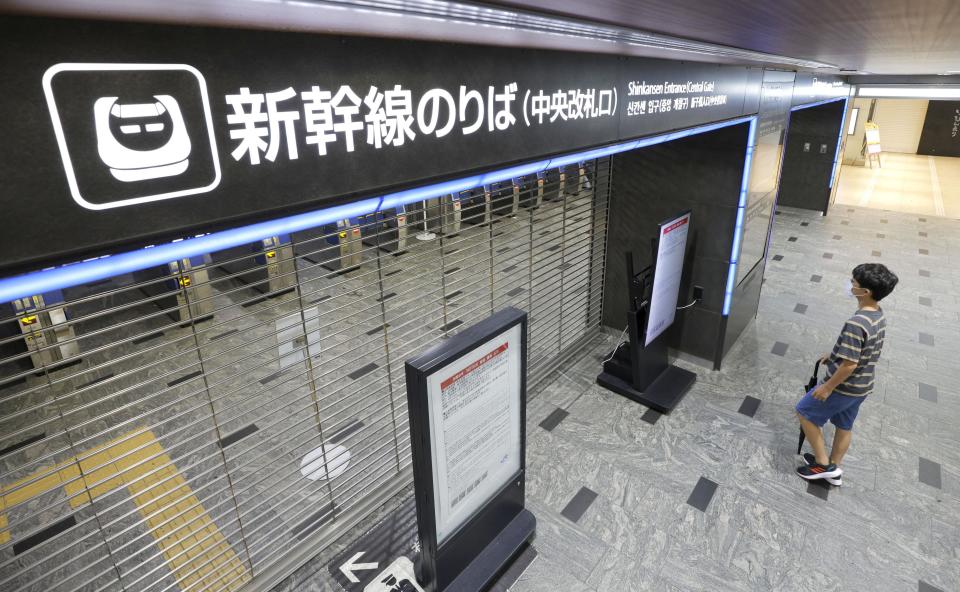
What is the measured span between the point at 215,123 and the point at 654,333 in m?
4.09

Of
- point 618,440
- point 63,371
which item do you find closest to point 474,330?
point 618,440

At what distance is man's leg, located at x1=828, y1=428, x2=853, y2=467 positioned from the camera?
3643 millimetres

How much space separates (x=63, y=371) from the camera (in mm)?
5566

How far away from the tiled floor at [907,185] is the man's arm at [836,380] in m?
10.6

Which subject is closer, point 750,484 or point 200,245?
point 200,245

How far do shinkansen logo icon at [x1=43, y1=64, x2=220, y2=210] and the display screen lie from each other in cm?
132

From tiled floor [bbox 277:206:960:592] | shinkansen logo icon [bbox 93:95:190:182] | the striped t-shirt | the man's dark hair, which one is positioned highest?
shinkansen logo icon [bbox 93:95:190:182]

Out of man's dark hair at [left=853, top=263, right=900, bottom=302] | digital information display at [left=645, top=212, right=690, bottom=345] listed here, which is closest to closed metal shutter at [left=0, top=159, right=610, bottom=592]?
digital information display at [left=645, top=212, right=690, bottom=345]

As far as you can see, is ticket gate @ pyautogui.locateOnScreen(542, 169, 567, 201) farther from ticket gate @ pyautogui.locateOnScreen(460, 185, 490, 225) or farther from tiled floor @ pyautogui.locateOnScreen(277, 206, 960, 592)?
tiled floor @ pyautogui.locateOnScreen(277, 206, 960, 592)

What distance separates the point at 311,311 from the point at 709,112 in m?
3.10

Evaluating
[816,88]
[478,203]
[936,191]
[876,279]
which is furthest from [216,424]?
[936,191]

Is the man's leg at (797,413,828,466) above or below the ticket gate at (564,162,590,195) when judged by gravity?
below

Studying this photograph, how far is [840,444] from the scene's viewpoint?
12.1 feet

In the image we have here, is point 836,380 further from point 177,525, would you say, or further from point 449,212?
point 177,525
